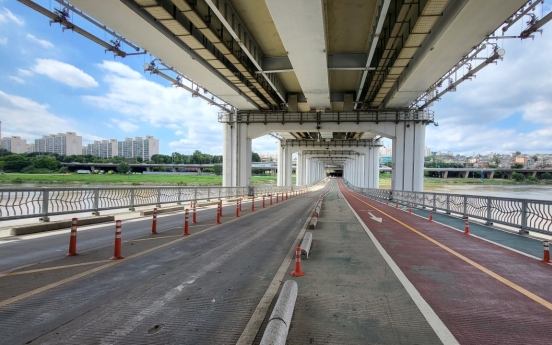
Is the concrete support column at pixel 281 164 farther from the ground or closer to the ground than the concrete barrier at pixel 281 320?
farther from the ground

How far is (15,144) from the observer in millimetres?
83625

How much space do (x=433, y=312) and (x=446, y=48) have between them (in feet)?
49.5

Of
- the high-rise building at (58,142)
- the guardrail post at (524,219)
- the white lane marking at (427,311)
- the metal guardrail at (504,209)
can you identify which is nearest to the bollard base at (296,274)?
the white lane marking at (427,311)

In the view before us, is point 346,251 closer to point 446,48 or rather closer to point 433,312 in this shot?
point 433,312

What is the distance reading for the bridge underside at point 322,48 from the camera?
1242 centimetres

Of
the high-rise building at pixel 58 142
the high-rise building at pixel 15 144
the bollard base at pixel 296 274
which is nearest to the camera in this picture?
the bollard base at pixel 296 274

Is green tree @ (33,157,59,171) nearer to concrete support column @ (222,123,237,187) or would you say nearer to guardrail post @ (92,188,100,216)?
concrete support column @ (222,123,237,187)

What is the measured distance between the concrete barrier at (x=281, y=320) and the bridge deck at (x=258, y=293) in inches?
13.1

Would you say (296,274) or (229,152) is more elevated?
(229,152)

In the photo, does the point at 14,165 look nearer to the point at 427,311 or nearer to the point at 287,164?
the point at 287,164

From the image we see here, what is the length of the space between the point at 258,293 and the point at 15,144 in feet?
344

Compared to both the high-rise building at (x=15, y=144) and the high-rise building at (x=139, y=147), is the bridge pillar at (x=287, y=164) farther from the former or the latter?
the high-rise building at (x=139, y=147)

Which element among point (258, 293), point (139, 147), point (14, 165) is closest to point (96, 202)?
point (258, 293)

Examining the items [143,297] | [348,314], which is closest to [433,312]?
[348,314]
